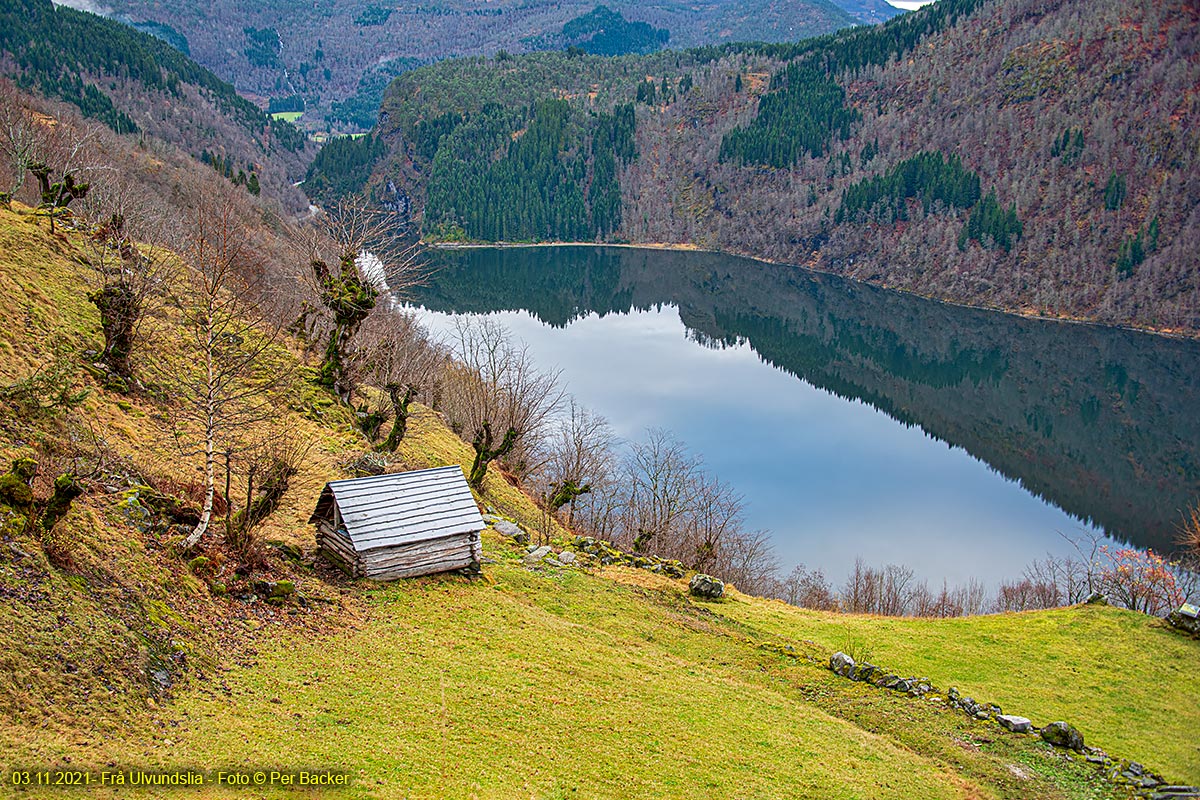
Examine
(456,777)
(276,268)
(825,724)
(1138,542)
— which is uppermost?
(276,268)

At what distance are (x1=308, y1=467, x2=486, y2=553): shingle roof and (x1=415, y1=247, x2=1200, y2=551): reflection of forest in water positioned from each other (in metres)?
58.5

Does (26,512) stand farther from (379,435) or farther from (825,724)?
(379,435)

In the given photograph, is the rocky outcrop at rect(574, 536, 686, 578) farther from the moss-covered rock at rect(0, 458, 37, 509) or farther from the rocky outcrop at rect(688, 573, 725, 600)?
the moss-covered rock at rect(0, 458, 37, 509)

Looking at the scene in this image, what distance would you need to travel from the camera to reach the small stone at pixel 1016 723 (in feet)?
77.9

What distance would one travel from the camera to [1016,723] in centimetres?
2381

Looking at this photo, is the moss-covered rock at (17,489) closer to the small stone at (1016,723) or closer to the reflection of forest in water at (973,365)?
the small stone at (1016,723)

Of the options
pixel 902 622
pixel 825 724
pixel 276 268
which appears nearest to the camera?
pixel 825 724

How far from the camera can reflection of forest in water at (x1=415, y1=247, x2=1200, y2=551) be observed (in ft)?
253

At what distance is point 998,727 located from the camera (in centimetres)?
2402

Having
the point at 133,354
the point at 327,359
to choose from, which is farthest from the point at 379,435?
the point at 133,354

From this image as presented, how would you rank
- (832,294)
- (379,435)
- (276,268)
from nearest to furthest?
→ (379,435) → (276,268) → (832,294)

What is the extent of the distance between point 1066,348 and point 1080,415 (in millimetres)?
31455

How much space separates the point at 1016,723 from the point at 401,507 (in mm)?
19339

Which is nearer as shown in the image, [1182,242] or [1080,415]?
[1080,415]
